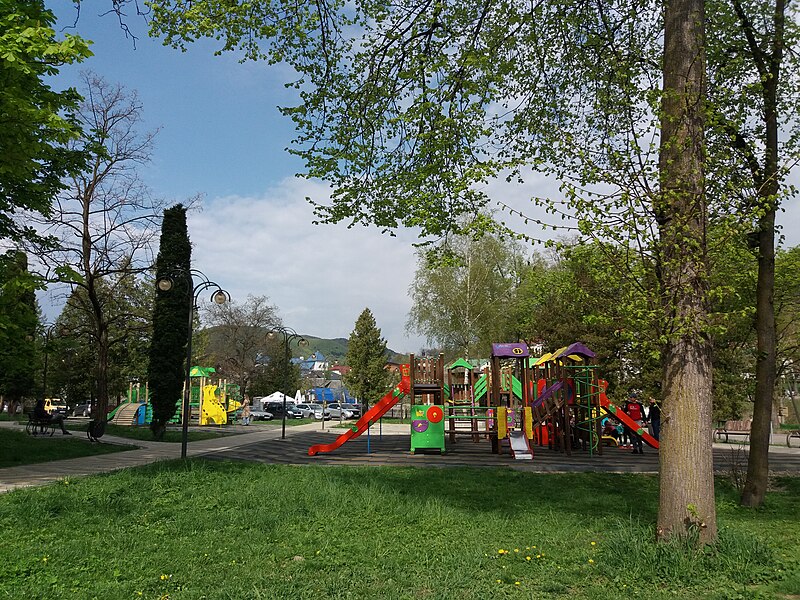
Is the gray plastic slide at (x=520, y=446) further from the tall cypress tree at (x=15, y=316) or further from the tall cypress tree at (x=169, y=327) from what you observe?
the tall cypress tree at (x=169, y=327)

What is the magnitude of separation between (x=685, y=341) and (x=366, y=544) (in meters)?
3.85

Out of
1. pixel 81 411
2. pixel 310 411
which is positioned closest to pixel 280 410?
pixel 310 411

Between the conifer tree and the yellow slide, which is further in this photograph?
the conifer tree

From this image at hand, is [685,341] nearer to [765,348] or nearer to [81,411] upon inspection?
[765,348]

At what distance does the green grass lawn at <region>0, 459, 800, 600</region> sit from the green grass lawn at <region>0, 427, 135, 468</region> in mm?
5071

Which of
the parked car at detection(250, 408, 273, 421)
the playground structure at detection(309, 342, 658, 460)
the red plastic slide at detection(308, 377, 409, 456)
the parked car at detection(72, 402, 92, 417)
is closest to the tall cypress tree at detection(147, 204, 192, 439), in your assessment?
the red plastic slide at detection(308, 377, 409, 456)

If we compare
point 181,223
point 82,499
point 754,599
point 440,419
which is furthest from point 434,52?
point 181,223

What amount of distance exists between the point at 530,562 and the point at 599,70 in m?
6.94

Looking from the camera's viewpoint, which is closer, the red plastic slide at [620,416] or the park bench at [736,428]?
the red plastic slide at [620,416]

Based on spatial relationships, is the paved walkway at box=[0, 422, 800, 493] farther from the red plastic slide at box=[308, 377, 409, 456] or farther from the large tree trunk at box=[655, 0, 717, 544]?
the large tree trunk at box=[655, 0, 717, 544]

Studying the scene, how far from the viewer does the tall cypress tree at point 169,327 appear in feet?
73.9

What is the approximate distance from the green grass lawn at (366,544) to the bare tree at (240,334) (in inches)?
1901

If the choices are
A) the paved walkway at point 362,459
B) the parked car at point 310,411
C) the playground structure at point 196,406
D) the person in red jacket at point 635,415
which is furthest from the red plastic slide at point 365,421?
the parked car at point 310,411

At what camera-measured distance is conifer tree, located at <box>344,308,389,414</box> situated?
161 feet
